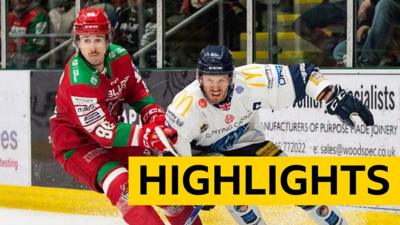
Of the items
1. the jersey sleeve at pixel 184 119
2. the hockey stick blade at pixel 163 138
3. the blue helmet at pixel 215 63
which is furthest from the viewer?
the jersey sleeve at pixel 184 119

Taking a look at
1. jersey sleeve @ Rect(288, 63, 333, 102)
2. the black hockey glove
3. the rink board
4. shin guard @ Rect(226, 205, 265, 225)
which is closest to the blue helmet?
jersey sleeve @ Rect(288, 63, 333, 102)

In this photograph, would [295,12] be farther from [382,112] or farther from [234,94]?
[234,94]

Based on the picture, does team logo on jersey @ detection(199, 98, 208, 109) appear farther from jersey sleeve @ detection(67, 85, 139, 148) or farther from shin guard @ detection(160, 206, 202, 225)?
shin guard @ detection(160, 206, 202, 225)

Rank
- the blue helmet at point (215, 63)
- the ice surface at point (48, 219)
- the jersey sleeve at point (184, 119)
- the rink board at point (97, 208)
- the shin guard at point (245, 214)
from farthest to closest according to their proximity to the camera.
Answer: the ice surface at point (48, 219) → the rink board at point (97, 208) → the shin guard at point (245, 214) → the jersey sleeve at point (184, 119) → the blue helmet at point (215, 63)

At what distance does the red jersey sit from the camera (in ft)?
16.9

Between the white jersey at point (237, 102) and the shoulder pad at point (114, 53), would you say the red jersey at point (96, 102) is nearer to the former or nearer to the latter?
the shoulder pad at point (114, 53)

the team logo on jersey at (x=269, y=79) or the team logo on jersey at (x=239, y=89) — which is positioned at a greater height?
the team logo on jersey at (x=269, y=79)

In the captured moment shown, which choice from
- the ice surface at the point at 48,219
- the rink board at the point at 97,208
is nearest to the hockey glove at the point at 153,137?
the rink board at the point at 97,208

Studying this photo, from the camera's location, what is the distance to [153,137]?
16.4 feet

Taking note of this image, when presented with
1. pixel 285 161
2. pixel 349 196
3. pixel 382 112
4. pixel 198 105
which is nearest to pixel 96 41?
pixel 198 105

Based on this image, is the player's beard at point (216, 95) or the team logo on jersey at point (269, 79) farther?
the team logo on jersey at point (269, 79)

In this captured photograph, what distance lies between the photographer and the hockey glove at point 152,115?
5.39 m

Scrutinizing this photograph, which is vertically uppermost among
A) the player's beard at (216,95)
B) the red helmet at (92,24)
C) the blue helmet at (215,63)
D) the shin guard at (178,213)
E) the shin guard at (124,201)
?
the red helmet at (92,24)

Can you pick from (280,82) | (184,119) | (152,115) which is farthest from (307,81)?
(152,115)
